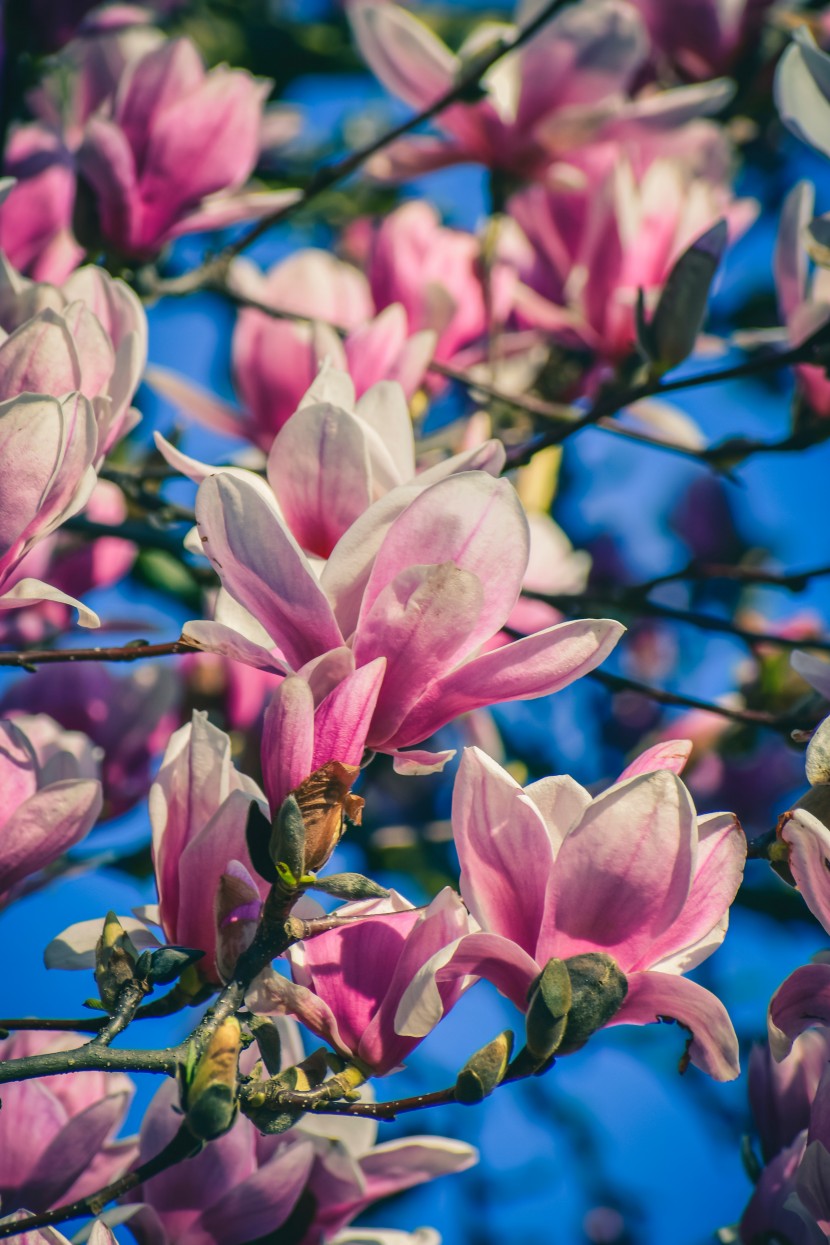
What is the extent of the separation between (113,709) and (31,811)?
1.60 feet

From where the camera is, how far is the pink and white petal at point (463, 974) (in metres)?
0.54

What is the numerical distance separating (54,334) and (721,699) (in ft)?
3.66

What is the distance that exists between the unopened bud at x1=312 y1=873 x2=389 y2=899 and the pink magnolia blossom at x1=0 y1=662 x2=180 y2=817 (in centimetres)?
60

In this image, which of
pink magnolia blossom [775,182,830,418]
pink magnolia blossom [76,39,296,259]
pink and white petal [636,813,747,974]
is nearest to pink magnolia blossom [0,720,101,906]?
pink and white petal [636,813,747,974]

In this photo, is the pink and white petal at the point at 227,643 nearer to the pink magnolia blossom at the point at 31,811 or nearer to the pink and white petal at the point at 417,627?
the pink and white petal at the point at 417,627

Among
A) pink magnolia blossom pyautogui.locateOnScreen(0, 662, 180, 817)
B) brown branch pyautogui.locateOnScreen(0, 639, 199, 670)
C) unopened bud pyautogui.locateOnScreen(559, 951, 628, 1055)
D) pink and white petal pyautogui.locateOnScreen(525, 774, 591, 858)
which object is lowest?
pink magnolia blossom pyautogui.locateOnScreen(0, 662, 180, 817)

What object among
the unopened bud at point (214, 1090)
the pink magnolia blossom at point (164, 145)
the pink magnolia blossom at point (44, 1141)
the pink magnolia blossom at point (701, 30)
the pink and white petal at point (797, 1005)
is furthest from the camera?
the pink magnolia blossom at point (701, 30)

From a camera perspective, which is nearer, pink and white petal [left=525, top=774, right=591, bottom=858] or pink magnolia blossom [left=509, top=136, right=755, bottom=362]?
pink and white petal [left=525, top=774, right=591, bottom=858]

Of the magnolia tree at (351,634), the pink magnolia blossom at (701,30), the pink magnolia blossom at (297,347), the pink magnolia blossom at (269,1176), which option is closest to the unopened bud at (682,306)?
the magnolia tree at (351,634)

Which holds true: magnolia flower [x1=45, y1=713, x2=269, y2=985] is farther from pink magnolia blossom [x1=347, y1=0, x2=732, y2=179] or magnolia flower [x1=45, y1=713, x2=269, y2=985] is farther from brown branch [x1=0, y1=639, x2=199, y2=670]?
pink magnolia blossom [x1=347, y1=0, x2=732, y2=179]

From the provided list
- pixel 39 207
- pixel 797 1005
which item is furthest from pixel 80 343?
pixel 797 1005

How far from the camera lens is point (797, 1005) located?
0.63m

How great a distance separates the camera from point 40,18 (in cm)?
114

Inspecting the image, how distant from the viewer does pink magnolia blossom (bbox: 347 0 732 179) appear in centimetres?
124
